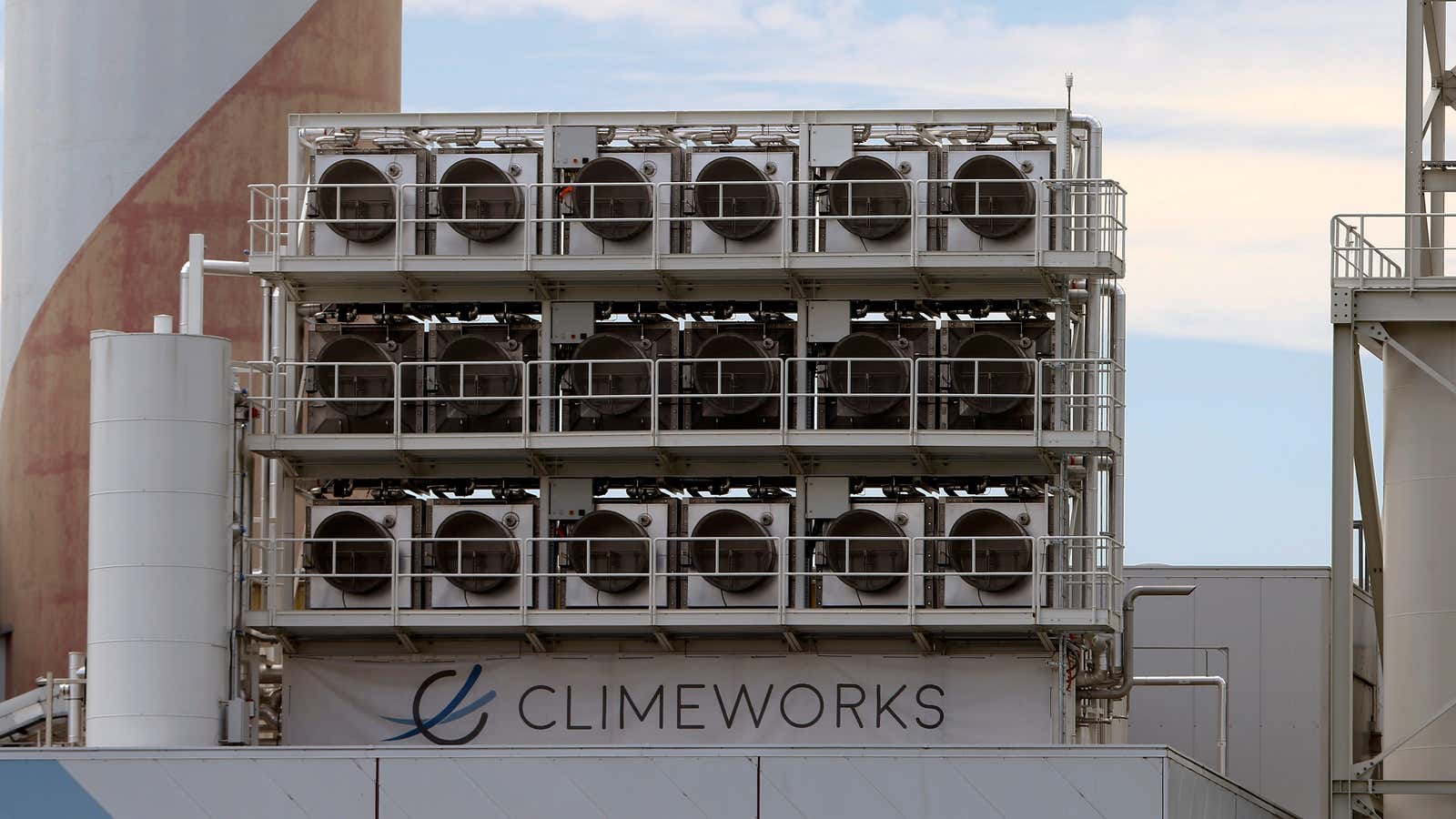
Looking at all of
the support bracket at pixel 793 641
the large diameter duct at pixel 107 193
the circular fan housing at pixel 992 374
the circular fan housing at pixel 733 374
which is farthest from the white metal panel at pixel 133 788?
the large diameter duct at pixel 107 193

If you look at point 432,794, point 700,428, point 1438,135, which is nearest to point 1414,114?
point 1438,135

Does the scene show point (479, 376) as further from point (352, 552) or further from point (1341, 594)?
point (1341, 594)

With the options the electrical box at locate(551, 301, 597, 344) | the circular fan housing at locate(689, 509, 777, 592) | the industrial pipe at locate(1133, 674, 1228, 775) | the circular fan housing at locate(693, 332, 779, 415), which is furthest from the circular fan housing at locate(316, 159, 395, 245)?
the industrial pipe at locate(1133, 674, 1228, 775)

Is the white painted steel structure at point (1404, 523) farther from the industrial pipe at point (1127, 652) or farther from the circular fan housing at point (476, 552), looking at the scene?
the circular fan housing at point (476, 552)

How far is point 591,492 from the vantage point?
38.2 metres

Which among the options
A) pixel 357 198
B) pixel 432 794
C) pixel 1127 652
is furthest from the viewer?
pixel 1127 652

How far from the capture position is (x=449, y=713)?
37.8 metres

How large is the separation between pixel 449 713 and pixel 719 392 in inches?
240

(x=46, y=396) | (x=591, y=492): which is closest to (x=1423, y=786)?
(x=591, y=492)

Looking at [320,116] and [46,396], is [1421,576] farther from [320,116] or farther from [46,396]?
[46,396]

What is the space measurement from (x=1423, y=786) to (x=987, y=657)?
6.28 m

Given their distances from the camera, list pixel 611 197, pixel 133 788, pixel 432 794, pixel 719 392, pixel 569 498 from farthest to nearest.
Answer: pixel 569 498 < pixel 611 197 < pixel 719 392 < pixel 133 788 < pixel 432 794

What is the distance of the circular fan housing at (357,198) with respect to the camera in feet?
126

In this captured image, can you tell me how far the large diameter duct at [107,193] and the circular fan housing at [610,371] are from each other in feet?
31.9
